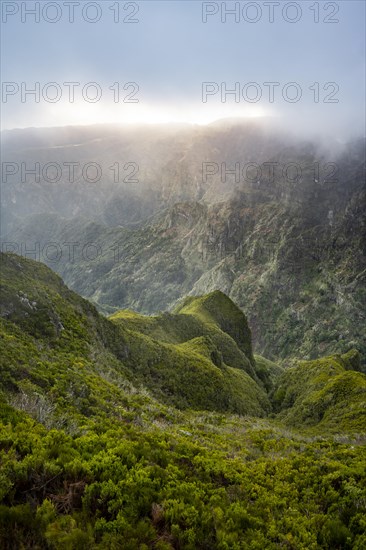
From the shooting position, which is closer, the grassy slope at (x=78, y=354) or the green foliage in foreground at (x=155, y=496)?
the green foliage in foreground at (x=155, y=496)

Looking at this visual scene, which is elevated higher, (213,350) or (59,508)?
(59,508)

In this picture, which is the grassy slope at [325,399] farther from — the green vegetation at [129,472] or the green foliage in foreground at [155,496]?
the green foliage in foreground at [155,496]

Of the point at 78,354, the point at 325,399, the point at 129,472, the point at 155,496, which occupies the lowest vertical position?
the point at 325,399

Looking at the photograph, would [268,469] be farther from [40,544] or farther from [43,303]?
[43,303]

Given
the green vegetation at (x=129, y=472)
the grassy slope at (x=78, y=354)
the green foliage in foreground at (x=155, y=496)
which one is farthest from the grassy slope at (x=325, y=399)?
the green foliage in foreground at (x=155, y=496)

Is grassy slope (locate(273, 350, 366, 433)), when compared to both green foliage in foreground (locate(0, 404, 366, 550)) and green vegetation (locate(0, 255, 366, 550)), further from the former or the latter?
green foliage in foreground (locate(0, 404, 366, 550))

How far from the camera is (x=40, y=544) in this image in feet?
23.7

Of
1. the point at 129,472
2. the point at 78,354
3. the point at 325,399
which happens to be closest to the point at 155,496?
the point at 129,472

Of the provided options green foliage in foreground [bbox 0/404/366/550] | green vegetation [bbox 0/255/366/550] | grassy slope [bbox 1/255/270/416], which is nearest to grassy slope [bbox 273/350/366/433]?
green vegetation [bbox 0/255/366/550]

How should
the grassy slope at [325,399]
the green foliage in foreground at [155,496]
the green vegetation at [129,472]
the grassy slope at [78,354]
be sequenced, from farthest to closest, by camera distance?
the grassy slope at [325,399] < the grassy slope at [78,354] < the green vegetation at [129,472] < the green foliage in foreground at [155,496]

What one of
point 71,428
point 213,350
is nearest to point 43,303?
point 71,428

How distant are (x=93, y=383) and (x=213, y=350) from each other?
33180 millimetres

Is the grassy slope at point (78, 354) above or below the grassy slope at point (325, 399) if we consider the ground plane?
above

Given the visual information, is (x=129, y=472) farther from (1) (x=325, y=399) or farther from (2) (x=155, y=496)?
(1) (x=325, y=399)
